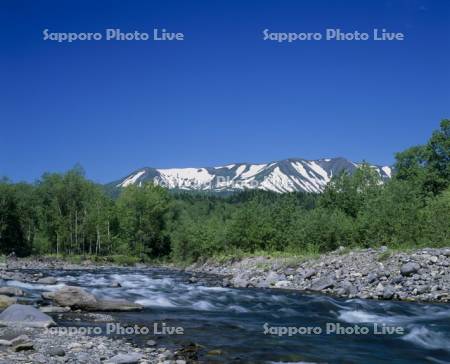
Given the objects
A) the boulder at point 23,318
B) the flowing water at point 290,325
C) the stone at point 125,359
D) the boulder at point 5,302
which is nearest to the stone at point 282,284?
the flowing water at point 290,325

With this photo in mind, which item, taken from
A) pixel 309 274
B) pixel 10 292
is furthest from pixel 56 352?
pixel 309 274

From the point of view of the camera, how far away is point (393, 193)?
167ft

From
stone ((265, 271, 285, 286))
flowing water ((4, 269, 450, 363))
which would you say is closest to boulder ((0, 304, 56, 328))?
flowing water ((4, 269, 450, 363))

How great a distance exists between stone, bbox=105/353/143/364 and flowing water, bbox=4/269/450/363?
1.87 m

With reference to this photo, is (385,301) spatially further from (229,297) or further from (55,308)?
(55,308)

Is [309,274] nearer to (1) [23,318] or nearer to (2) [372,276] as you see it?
(2) [372,276]

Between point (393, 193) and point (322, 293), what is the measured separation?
26.7m

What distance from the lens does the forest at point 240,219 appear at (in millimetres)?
44938

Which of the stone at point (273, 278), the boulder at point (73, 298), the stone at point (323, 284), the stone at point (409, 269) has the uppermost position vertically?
the stone at point (409, 269)

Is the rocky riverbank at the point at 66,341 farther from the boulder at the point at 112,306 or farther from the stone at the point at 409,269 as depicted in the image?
the stone at the point at 409,269

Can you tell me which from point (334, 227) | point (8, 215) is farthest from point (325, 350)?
point (8, 215)

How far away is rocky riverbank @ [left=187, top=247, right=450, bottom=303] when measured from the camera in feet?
82.6

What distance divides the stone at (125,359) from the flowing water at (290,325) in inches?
73.6

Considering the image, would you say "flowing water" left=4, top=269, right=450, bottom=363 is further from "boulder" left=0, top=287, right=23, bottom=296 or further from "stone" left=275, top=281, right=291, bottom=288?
"stone" left=275, top=281, right=291, bottom=288
